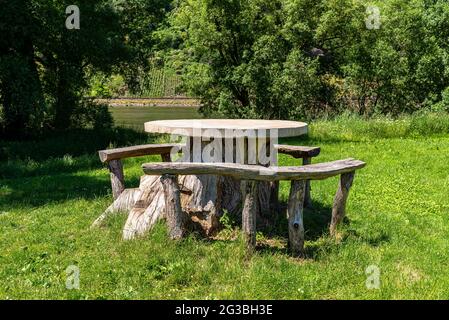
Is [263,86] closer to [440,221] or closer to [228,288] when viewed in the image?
[440,221]

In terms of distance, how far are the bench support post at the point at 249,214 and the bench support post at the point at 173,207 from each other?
0.76 meters

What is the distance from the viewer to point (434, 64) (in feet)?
87.6

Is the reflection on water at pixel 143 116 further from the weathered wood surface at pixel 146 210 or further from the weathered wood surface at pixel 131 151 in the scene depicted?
the weathered wood surface at pixel 146 210

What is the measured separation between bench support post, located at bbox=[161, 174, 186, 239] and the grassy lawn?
0.49 ft

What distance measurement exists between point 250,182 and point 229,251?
77cm

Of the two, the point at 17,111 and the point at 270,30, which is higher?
the point at 270,30

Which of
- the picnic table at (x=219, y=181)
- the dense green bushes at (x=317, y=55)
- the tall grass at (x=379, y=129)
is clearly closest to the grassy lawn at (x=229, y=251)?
the picnic table at (x=219, y=181)

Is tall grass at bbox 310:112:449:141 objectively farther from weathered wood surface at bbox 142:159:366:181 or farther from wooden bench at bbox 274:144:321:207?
weathered wood surface at bbox 142:159:366:181

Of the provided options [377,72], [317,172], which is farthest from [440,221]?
[377,72]

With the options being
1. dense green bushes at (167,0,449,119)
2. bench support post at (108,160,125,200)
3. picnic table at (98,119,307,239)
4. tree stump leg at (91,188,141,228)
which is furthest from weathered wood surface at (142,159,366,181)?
dense green bushes at (167,0,449,119)

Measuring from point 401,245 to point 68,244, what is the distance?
3963 millimetres

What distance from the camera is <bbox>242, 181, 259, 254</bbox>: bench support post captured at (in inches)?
223

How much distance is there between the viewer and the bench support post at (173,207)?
232 inches

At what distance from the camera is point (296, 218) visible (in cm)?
588
